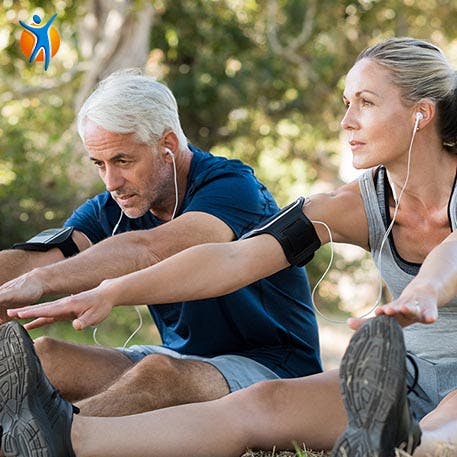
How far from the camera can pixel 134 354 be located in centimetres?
393

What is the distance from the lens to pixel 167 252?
3.58 metres

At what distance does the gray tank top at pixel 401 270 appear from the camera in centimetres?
330

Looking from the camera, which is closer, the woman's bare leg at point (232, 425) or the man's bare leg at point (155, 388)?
the woman's bare leg at point (232, 425)

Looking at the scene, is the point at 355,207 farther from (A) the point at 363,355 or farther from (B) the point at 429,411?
(A) the point at 363,355

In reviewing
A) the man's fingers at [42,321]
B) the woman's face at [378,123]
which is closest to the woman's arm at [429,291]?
the woman's face at [378,123]

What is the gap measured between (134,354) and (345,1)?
11.1 m

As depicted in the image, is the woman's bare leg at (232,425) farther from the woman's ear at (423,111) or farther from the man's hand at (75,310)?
the woman's ear at (423,111)

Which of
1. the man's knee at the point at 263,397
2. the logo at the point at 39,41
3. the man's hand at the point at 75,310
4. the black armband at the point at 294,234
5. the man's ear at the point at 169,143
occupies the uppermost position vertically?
the logo at the point at 39,41

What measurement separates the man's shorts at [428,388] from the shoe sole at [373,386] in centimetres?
73

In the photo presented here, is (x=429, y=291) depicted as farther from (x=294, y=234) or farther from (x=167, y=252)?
(x=167, y=252)

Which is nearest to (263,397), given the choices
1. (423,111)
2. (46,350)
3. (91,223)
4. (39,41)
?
(46,350)

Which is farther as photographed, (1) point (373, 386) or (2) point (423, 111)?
(2) point (423, 111)

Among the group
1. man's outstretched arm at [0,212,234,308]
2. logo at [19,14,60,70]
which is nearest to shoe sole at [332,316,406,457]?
man's outstretched arm at [0,212,234,308]

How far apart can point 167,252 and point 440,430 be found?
120cm
